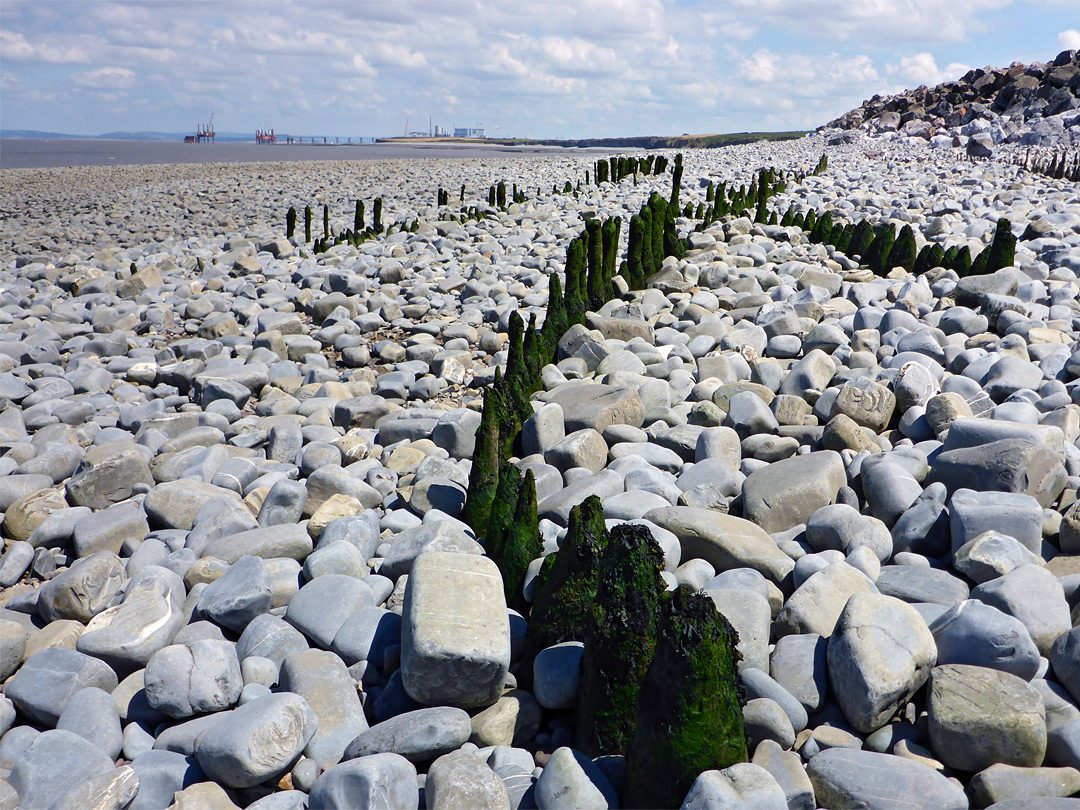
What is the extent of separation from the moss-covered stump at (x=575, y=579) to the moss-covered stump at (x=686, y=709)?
0.64 meters

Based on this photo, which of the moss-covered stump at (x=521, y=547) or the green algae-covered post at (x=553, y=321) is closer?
the moss-covered stump at (x=521, y=547)

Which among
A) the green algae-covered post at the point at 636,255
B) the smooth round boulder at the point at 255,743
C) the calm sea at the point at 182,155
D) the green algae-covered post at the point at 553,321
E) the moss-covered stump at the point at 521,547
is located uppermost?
the calm sea at the point at 182,155

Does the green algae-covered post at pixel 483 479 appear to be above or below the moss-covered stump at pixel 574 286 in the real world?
below

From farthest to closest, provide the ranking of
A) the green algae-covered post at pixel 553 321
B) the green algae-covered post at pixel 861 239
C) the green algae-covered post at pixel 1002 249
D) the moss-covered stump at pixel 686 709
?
1. the green algae-covered post at pixel 861 239
2. the green algae-covered post at pixel 1002 249
3. the green algae-covered post at pixel 553 321
4. the moss-covered stump at pixel 686 709

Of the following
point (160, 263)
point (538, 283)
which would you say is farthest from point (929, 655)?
point (160, 263)

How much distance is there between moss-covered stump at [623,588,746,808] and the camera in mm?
1998

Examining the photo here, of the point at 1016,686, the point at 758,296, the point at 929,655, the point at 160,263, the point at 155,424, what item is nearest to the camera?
the point at 1016,686

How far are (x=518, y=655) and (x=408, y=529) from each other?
3.67 ft

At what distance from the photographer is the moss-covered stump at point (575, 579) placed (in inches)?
107

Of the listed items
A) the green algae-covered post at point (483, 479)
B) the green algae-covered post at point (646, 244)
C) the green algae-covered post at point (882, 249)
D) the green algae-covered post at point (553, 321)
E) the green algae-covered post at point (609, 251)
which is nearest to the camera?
the green algae-covered post at point (483, 479)

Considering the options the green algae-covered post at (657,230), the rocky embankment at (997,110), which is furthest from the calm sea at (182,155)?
the green algae-covered post at (657,230)

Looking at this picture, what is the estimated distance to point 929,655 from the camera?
241 cm

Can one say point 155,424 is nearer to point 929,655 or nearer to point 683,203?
point 929,655

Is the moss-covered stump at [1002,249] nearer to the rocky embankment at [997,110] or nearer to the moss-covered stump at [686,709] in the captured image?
the moss-covered stump at [686,709]
